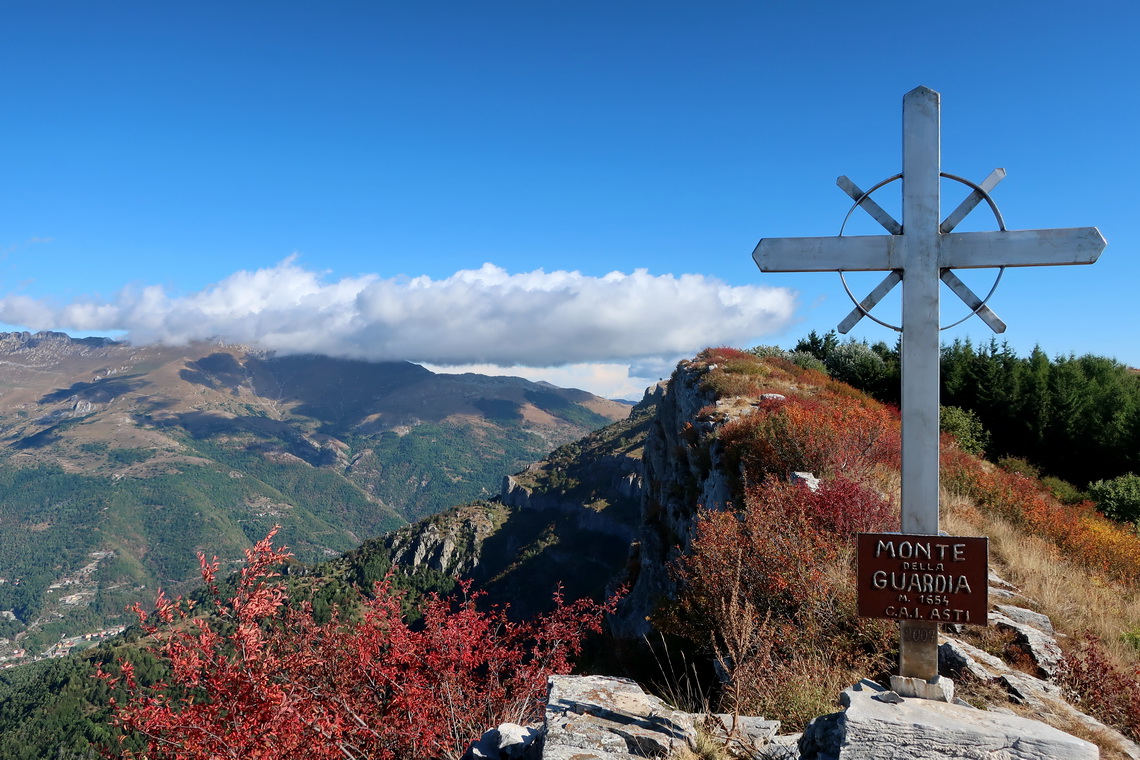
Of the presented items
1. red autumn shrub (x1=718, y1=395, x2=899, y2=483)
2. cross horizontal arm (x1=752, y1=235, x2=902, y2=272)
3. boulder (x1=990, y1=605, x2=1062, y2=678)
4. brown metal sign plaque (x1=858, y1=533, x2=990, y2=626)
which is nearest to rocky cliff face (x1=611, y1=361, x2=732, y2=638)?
red autumn shrub (x1=718, y1=395, x2=899, y2=483)

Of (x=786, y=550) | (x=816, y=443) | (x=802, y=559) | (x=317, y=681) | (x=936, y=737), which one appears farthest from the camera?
(x=816, y=443)

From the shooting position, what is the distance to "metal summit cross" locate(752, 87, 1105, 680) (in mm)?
4977

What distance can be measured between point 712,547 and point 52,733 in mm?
146706

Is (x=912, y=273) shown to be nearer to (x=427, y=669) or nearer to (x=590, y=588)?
(x=427, y=669)

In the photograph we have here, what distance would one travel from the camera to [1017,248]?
5074 mm

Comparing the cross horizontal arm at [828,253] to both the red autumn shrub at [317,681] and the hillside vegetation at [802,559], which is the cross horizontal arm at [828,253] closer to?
the hillside vegetation at [802,559]

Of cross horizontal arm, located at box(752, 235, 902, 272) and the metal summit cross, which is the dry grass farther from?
cross horizontal arm, located at box(752, 235, 902, 272)

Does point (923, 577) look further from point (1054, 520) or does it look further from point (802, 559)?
point (1054, 520)

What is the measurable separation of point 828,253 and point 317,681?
6.69 meters

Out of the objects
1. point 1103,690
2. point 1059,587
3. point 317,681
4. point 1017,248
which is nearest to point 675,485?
point 1059,587

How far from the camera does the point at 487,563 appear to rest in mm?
168000

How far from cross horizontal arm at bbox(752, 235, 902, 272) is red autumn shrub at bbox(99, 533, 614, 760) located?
519 centimetres

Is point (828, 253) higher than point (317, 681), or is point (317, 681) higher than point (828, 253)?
point (828, 253)

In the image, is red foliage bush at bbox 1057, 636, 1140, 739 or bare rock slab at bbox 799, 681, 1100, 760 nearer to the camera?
bare rock slab at bbox 799, 681, 1100, 760
